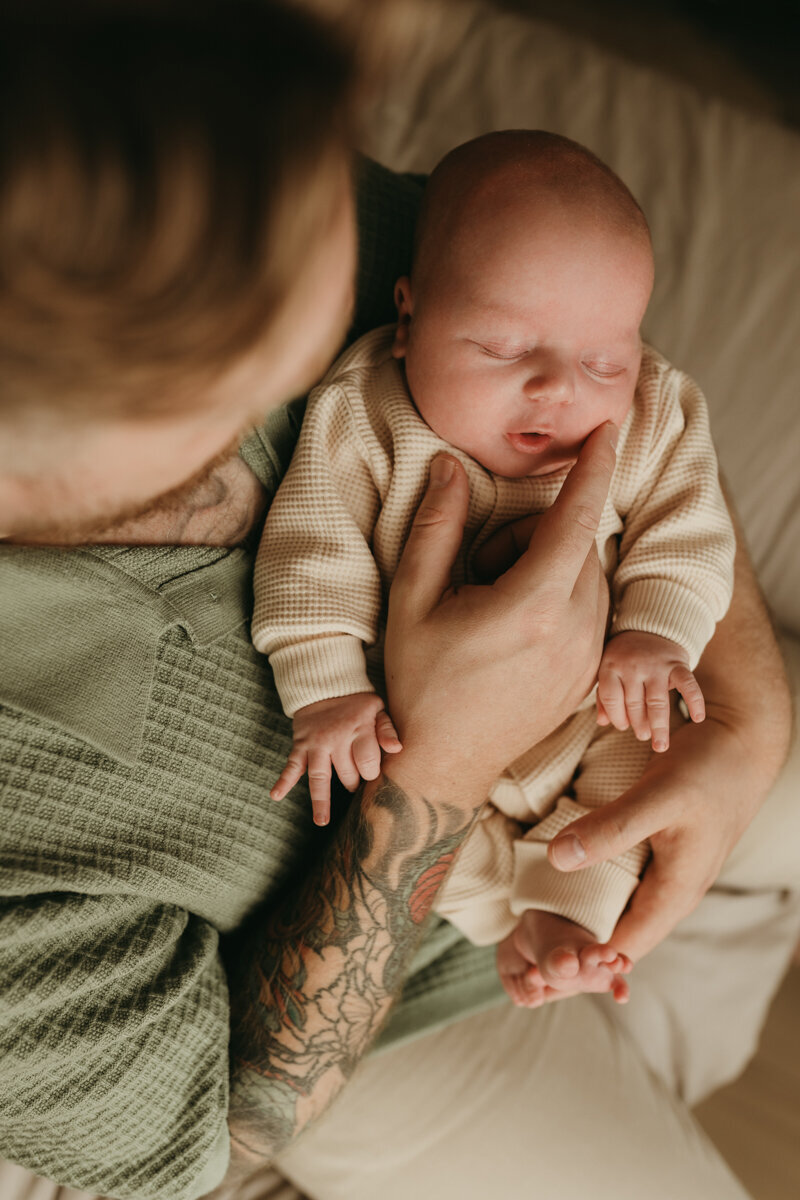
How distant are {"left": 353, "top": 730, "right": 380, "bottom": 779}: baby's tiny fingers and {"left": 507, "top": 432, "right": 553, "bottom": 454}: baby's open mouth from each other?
1.12 feet

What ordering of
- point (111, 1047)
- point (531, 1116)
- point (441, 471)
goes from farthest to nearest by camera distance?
point (531, 1116) < point (441, 471) < point (111, 1047)

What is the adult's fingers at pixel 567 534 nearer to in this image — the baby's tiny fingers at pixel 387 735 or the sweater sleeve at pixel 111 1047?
the baby's tiny fingers at pixel 387 735

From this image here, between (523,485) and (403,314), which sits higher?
(403,314)

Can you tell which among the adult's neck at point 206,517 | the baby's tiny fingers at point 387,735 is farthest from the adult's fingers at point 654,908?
the adult's neck at point 206,517

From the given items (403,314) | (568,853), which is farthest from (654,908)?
(403,314)

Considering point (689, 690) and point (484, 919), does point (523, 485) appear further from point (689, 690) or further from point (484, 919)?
point (484, 919)

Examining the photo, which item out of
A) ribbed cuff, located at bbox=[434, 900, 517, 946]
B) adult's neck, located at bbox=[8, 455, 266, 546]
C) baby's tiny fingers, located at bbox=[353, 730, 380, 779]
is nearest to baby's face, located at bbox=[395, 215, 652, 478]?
adult's neck, located at bbox=[8, 455, 266, 546]

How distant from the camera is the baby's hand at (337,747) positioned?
0.79m

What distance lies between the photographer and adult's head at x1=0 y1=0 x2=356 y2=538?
338mm

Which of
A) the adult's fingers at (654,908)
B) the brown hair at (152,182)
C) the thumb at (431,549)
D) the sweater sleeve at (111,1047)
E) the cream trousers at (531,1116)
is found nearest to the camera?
the brown hair at (152,182)

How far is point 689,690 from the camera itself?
0.82m

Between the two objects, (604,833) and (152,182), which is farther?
(604,833)

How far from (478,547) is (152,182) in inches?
24.7

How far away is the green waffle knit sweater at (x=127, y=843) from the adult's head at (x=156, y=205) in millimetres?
329
